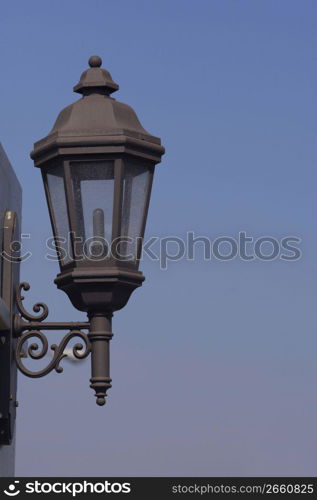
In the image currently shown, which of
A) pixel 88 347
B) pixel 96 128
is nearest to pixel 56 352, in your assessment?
pixel 88 347

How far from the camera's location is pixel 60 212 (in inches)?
197

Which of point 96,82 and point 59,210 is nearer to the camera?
point 59,210

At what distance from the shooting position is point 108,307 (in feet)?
16.3

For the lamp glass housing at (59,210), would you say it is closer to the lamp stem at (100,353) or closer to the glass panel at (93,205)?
the glass panel at (93,205)

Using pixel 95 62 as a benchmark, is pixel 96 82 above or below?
below

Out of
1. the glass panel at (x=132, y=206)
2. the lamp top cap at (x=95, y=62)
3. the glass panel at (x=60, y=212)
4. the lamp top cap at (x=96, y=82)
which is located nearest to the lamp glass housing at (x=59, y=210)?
the glass panel at (x=60, y=212)

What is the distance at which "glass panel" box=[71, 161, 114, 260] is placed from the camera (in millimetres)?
4863

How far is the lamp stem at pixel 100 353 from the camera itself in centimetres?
489

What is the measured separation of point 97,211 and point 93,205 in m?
0.03

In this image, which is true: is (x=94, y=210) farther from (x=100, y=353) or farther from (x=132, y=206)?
(x=100, y=353)

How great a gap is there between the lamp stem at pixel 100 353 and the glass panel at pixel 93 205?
13.4 inches

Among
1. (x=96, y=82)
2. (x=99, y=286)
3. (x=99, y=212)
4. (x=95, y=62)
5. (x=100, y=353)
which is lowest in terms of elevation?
(x=100, y=353)
